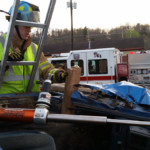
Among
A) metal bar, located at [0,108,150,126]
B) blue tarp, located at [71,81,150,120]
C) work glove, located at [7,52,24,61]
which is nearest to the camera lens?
metal bar, located at [0,108,150,126]

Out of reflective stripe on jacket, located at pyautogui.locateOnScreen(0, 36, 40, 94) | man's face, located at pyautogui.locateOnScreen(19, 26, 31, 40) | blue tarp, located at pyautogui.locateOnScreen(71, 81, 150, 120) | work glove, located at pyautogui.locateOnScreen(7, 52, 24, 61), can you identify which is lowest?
blue tarp, located at pyautogui.locateOnScreen(71, 81, 150, 120)

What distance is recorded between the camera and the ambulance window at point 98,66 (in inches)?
407

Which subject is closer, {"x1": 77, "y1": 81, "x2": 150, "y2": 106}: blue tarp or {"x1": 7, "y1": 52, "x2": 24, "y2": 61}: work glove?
{"x1": 7, "y1": 52, "x2": 24, "y2": 61}: work glove

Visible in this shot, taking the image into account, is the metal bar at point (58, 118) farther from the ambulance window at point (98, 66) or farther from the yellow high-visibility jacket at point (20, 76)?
the ambulance window at point (98, 66)

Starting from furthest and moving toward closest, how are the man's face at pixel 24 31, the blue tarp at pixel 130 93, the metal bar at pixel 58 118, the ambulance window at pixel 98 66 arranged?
the ambulance window at pixel 98 66 → the blue tarp at pixel 130 93 → the man's face at pixel 24 31 → the metal bar at pixel 58 118

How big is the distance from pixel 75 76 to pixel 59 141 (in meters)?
0.99

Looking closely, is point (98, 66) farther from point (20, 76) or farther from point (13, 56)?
point (13, 56)

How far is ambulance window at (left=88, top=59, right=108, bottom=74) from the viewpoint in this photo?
33.9ft

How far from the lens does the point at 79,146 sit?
2.10 meters

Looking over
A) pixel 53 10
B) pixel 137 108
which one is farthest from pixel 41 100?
pixel 137 108

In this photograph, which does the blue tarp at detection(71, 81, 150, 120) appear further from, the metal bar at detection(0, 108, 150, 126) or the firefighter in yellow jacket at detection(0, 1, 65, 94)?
the metal bar at detection(0, 108, 150, 126)

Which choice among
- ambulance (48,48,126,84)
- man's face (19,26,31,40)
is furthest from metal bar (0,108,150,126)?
ambulance (48,48,126,84)

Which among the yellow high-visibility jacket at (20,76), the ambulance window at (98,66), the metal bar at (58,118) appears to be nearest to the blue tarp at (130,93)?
the yellow high-visibility jacket at (20,76)

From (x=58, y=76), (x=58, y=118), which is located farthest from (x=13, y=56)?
(x=58, y=118)
